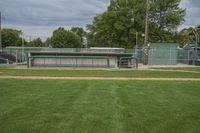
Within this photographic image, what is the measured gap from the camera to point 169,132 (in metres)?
5.98

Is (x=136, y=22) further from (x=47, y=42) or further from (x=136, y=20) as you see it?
(x=47, y=42)

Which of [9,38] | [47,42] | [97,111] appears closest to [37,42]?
[47,42]

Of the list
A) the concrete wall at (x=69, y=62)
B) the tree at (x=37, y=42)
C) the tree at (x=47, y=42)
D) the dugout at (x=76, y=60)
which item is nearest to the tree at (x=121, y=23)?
the dugout at (x=76, y=60)

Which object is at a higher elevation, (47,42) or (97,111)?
(47,42)

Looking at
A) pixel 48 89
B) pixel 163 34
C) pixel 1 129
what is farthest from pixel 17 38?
pixel 1 129

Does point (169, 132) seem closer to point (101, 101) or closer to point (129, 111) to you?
point (129, 111)

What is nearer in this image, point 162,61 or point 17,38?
point 162,61

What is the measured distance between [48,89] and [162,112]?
5.42m

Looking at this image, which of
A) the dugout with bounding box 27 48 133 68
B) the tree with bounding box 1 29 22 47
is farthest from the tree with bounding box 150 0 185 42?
the tree with bounding box 1 29 22 47

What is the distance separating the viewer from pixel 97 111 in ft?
25.6

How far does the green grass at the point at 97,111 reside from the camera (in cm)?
621

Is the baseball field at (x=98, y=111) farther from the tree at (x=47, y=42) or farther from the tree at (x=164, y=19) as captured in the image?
the tree at (x=47, y=42)

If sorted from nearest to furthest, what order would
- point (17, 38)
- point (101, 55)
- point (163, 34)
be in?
point (101, 55) → point (163, 34) → point (17, 38)

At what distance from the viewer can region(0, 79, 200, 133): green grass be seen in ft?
20.4
